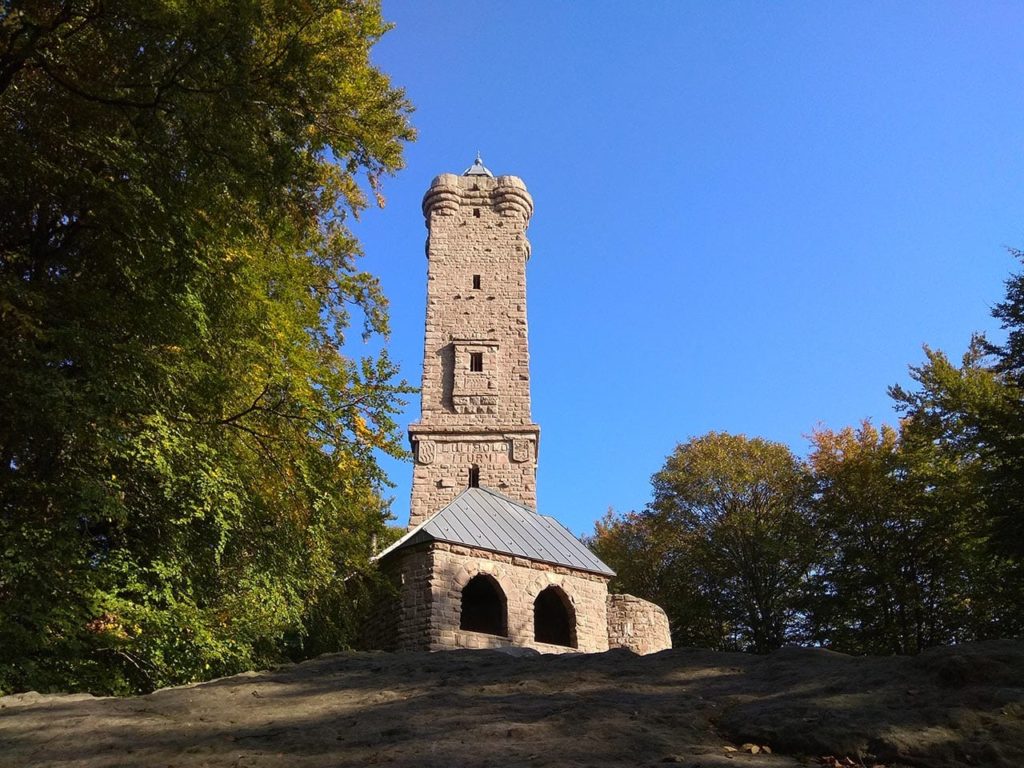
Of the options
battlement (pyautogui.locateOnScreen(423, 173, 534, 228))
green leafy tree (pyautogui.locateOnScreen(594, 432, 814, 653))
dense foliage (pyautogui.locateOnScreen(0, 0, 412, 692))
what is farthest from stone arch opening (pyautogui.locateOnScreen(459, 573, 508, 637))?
battlement (pyautogui.locateOnScreen(423, 173, 534, 228))

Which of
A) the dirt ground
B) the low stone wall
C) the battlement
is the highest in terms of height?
the battlement

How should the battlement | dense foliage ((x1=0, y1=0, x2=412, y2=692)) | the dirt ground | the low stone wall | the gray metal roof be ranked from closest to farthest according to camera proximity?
the dirt ground, dense foliage ((x1=0, y1=0, x2=412, y2=692)), the gray metal roof, the low stone wall, the battlement

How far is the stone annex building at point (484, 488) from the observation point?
1362 centimetres

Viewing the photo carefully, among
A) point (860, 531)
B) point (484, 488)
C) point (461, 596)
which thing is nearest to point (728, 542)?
point (860, 531)

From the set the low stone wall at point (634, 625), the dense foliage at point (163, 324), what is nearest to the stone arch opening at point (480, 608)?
the low stone wall at point (634, 625)

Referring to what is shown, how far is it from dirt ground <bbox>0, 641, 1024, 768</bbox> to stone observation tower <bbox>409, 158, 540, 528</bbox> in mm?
14336

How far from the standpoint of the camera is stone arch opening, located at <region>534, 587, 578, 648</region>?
14648 mm

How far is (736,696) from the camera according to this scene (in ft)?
14.4

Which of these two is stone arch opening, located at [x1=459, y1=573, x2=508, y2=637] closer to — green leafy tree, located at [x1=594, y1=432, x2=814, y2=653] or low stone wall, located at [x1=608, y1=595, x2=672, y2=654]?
low stone wall, located at [x1=608, y1=595, x2=672, y2=654]

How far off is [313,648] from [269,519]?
5.11 meters

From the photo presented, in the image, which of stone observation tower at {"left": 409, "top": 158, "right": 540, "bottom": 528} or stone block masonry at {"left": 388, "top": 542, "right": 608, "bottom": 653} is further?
stone observation tower at {"left": 409, "top": 158, "right": 540, "bottom": 528}

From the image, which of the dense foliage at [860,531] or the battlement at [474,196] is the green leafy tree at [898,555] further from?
the battlement at [474,196]

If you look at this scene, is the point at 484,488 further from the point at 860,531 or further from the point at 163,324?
the point at 163,324

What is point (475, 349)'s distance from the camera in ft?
72.4
